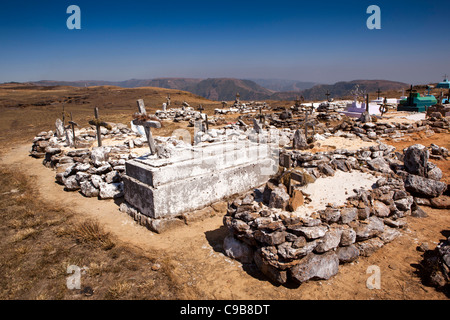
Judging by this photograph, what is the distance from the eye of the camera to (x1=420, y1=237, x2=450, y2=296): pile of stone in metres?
4.49

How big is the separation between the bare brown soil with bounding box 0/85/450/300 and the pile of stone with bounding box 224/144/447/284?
0.79 feet

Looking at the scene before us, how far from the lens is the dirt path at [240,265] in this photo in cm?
455

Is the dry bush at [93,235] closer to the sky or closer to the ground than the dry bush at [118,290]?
closer to the sky

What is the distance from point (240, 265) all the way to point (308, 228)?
5.26ft

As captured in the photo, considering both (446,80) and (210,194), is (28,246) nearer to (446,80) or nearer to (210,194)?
(210,194)

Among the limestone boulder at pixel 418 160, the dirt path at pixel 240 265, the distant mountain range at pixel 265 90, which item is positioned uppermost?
the distant mountain range at pixel 265 90

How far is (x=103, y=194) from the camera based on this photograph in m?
8.31

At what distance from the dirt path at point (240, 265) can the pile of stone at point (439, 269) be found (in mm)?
146

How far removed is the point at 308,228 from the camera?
4766mm

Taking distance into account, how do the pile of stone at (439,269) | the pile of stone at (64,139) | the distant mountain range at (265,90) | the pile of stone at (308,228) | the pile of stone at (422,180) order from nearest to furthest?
1. the pile of stone at (439,269)
2. the pile of stone at (308,228)
3. the pile of stone at (422,180)
4. the pile of stone at (64,139)
5. the distant mountain range at (265,90)

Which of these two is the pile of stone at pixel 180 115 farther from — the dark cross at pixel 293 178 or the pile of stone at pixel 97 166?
the dark cross at pixel 293 178

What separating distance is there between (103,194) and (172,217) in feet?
9.64

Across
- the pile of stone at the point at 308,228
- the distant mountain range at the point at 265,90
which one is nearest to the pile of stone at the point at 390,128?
the pile of stone at the point at 308,228

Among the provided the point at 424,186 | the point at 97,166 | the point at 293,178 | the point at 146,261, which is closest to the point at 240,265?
the point at 146,261
